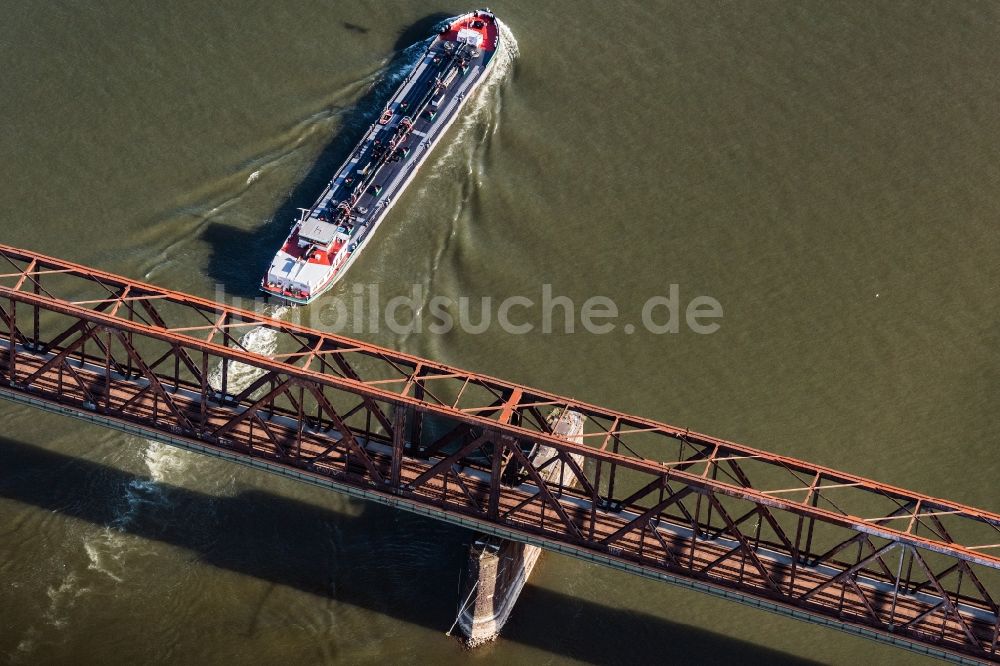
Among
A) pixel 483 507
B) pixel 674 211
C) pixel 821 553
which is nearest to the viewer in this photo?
pixel 483 507

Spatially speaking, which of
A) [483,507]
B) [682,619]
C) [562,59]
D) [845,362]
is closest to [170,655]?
[483,507]

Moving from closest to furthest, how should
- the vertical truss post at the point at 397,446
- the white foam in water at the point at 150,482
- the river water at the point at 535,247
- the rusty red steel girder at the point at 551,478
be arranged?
1. the rusty red steel girder at the point at 551,478
2. the vertical truss post at the point at 397,446
3. the river water at the point at 535,247
4. the white foam in water at the point at 150,482

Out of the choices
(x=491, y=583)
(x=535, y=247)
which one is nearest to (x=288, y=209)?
(x=535, y=247)

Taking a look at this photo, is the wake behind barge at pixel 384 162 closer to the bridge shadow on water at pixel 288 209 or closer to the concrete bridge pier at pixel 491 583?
the bridge shadow on water at pixel 288 209

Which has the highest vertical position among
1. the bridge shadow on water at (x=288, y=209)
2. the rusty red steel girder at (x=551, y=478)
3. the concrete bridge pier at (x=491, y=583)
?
the bridge shadow on water at (x=288, y=209)

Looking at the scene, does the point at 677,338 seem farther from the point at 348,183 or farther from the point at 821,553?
the point at 348,183

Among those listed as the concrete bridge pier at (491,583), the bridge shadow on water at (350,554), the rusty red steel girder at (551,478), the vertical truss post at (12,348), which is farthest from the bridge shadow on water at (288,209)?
the concrete bridge pier at (491,583)

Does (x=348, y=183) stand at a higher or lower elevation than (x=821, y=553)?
higher

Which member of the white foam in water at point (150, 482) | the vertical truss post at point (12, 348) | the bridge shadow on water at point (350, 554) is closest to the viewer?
the vertical truss post at point (12, 348)
